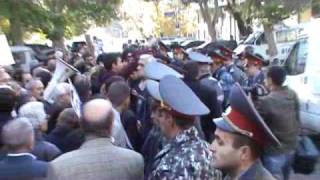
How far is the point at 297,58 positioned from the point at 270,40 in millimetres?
16691

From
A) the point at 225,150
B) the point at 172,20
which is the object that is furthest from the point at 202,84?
the point at 172,20

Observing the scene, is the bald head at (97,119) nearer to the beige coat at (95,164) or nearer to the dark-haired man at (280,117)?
the beige coat at (95,164)

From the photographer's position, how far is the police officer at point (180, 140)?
4289 mm

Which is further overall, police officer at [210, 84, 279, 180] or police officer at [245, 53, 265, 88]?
police officer at [245, 53, 265, 88]

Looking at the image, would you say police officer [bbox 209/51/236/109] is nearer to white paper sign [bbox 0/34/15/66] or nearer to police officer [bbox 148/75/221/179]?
white paper sign [bbox 0/34/15/66]

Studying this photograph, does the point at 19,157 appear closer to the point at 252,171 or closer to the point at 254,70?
the point at 252,171

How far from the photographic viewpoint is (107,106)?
4535 mm

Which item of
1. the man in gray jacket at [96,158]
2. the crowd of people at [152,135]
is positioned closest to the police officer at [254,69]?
the crowd of people at [152,135]

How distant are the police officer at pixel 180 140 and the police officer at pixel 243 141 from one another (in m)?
0.66

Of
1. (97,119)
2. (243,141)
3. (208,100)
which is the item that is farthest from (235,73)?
(243,141)

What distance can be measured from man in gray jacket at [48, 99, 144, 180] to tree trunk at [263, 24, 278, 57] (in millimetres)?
22861

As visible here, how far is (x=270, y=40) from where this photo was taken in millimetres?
30828

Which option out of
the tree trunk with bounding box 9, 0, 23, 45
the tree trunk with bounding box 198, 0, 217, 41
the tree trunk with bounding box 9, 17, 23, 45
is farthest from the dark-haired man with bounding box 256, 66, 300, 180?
the tree trunk with bounding box 198, 0, 217, 41

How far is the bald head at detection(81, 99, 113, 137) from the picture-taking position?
4.45m
